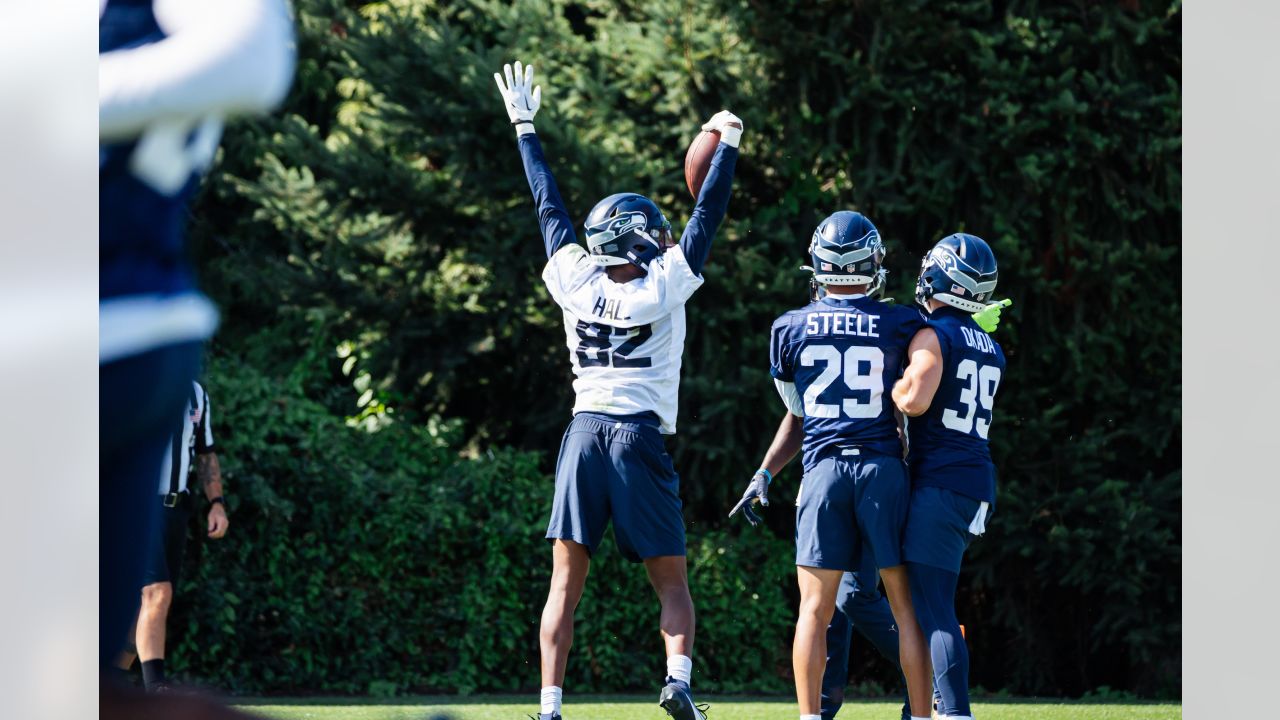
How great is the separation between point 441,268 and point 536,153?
5.54 metres

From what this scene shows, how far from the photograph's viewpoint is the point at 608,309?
559 centimetres

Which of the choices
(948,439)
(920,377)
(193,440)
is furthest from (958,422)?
(193,440)

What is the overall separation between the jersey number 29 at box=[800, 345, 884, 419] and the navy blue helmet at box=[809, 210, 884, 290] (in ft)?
0.98

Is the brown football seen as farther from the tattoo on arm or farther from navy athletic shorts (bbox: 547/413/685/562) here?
the tattoo on arm

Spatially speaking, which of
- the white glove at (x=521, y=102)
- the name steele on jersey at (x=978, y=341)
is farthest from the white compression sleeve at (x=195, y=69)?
the white glove at (x=521, y=102)

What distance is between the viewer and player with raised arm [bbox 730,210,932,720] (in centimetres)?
524

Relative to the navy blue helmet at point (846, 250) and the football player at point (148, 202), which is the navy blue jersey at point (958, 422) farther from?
the football player at point (148, 202)

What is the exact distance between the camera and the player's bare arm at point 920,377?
5.14 m

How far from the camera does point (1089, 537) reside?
10.4 m

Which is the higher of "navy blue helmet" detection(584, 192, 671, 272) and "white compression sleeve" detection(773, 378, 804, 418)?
"navy blue helmet" detection(584, 192, 671, 272)

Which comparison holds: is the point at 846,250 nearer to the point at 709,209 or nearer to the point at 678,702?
the point at 709,209

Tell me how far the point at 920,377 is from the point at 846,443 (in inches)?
15.2

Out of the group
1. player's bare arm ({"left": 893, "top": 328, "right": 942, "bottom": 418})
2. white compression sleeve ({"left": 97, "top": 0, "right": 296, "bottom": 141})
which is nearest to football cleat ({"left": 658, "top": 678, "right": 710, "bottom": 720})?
player's bare arm ({"left": 893, "top": 328, "right": 942, "bottom": 418})

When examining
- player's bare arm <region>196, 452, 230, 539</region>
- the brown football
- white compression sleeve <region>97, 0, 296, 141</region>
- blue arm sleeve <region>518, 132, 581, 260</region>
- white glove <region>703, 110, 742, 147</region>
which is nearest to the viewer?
white compression sleeve <region>97, 0, 296, 141</region>
